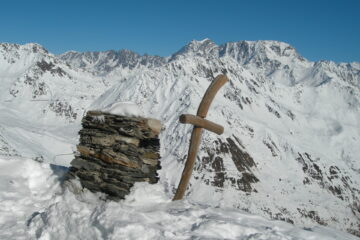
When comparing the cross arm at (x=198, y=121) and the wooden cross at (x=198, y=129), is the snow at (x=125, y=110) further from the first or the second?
the wooden cross at (x=198, y=129)

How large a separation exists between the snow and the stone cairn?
14 centimetres

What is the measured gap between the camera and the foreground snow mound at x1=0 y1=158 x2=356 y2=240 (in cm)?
770

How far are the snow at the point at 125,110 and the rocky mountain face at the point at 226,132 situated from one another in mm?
56797

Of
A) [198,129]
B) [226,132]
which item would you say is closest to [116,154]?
[198,129]

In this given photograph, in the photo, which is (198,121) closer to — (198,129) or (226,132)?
(198,129)

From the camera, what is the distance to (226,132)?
382 ft

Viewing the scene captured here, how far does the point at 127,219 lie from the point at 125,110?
377cm

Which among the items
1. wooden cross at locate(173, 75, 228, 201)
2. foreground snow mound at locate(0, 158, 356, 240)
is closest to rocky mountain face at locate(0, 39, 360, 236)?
foreground snow mound at locate(0, 158, 356, 240)

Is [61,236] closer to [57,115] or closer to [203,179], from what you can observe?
[203,179]

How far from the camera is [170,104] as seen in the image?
127375mm

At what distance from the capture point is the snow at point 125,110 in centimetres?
1059

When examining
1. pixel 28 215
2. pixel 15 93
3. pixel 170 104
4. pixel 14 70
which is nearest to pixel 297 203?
pixel 170 104

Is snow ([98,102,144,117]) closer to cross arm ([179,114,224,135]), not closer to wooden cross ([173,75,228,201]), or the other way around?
cross arm ([179,114,224,135])

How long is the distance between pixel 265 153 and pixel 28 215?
116 m
